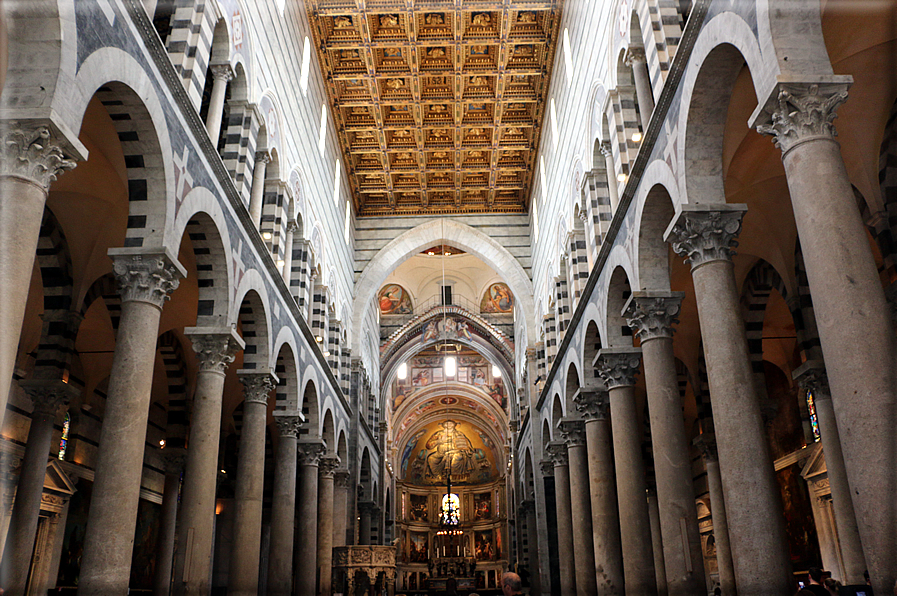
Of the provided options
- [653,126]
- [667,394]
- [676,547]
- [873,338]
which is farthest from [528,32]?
[873,338]

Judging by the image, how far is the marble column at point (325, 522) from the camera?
2025 cm

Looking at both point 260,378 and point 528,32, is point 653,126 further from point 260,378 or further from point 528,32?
point 528,32

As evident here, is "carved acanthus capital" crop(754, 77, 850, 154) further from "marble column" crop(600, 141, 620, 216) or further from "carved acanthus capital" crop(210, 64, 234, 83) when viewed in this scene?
"carved acanthus capital" crop(210, 64, 234, 83)

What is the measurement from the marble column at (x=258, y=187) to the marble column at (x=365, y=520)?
1905cm

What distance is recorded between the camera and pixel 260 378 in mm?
13805

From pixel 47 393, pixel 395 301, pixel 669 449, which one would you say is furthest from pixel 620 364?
pixel 395 301

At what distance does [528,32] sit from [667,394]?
43.7 feet

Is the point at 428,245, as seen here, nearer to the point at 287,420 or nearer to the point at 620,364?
the point at 287,420

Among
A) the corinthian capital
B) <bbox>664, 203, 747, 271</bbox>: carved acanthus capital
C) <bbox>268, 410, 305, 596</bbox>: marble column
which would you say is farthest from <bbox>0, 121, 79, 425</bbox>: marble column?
<bbox>268, 410, 305, 596</bbox>: marble column

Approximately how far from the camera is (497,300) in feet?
120

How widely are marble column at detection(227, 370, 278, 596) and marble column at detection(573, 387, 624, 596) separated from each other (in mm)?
6364

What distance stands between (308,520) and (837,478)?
39.5ft

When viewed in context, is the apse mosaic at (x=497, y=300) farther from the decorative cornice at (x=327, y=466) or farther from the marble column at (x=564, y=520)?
the decorative cornice at (x=327, y=466)

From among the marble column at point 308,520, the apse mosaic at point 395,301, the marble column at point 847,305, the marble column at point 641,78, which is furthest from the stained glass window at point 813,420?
the apse mosaic at point 395,301
